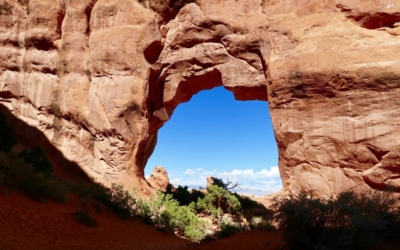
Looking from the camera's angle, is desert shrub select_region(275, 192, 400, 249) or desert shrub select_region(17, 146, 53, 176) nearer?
desert shrub select_region(275, 192, 400, 249)

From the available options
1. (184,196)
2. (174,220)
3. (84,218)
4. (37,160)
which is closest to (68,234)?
(84,218)

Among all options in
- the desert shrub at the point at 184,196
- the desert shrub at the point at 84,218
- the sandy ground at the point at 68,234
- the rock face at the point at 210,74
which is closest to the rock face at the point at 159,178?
the desert shrub at the point at 184,196

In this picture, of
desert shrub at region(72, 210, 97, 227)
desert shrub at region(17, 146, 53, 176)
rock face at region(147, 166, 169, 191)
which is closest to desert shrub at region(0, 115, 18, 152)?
desert shrub at region(17, 146, 53, 176)

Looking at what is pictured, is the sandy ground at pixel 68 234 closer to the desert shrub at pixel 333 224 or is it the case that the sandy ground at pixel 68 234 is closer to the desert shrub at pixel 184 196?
the desert shrub at pixel 333 224

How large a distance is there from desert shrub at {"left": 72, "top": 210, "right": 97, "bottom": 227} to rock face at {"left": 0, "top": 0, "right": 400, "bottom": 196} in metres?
6.13

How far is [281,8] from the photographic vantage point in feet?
46.2

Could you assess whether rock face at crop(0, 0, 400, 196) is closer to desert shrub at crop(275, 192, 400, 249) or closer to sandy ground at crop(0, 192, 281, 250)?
desert shrub at crop(275, 192, 400, 249)

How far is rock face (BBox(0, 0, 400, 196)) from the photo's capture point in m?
11.3

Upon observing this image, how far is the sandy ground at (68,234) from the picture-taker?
7493 millimetres

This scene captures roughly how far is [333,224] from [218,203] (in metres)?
11.3

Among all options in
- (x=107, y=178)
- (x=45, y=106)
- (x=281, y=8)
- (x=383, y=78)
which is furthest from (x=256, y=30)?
(x=45, y=106)

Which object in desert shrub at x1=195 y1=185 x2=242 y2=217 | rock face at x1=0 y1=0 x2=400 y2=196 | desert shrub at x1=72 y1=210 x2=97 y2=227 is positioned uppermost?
rock face at x1=0 y1=0 x2=400 y2=196

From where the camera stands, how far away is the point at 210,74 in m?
16.5

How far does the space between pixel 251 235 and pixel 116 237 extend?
4.03m
